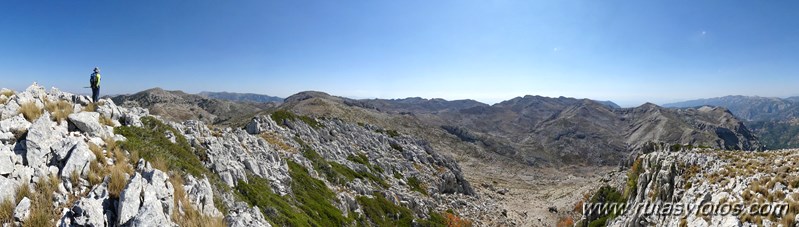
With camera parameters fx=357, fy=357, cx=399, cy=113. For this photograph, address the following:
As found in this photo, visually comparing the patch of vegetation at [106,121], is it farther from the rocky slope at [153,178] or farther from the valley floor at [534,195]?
the valley floor at [534,195]

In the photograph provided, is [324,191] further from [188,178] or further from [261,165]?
[188,178]

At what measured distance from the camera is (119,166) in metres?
12.8

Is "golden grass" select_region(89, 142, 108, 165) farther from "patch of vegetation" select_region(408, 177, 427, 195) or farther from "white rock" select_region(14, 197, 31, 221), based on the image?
"patch of vegetation" select_region(408, 177, 427, 195)

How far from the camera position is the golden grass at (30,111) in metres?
14.4

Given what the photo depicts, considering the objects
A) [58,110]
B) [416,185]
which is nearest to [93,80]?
[58,110]

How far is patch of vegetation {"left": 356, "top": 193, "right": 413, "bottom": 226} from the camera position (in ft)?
143

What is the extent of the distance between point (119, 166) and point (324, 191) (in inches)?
1197

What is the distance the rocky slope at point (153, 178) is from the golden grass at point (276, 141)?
0.42 metres

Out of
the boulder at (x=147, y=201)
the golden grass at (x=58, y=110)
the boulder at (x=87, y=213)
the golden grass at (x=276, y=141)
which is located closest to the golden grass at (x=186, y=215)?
the boulder at (x=147, y=201)

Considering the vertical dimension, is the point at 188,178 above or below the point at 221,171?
above

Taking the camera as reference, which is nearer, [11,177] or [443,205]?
[11,177]

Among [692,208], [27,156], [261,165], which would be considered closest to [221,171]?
[261,165]

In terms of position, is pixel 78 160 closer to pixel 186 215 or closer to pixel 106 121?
pixel 186 215

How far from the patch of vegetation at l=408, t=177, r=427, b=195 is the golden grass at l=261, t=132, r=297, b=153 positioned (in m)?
26.0
